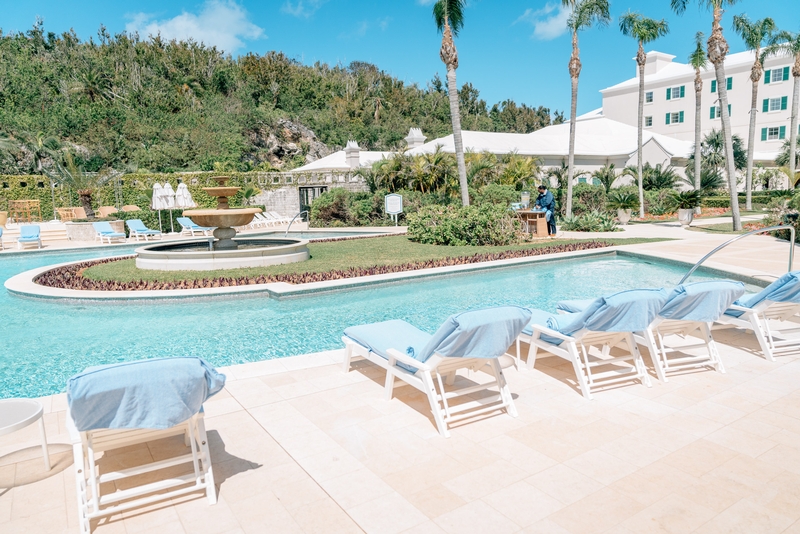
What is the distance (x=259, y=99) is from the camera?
160 feet

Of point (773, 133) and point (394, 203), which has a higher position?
point (773, 133)

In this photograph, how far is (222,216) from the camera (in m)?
13.0

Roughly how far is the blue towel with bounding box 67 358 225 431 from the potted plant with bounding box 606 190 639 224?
76.9ft

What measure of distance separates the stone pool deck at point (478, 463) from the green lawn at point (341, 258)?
7.01m

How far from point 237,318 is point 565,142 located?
3000 centimetres

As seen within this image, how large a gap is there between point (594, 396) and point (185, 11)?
61765 millimetres

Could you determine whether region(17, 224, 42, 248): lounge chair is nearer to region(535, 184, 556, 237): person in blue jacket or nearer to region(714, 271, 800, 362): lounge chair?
region(535, 184, 556, 237): person in blue jacket

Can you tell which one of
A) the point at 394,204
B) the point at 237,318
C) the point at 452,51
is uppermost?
the point at 452,51

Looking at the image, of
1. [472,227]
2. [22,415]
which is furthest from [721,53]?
[22,415]

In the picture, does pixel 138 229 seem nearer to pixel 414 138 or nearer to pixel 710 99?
pixel 414 138

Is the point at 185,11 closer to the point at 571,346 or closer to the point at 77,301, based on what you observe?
the point at 77,301

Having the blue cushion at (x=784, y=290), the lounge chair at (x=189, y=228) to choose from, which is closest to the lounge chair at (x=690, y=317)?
the blue cushion at (x=784, y=290)

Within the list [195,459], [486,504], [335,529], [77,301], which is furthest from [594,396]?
[77,301]

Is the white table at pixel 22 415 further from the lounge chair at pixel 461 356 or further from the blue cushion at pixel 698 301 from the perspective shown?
the blue cushion at pixel 698 301
